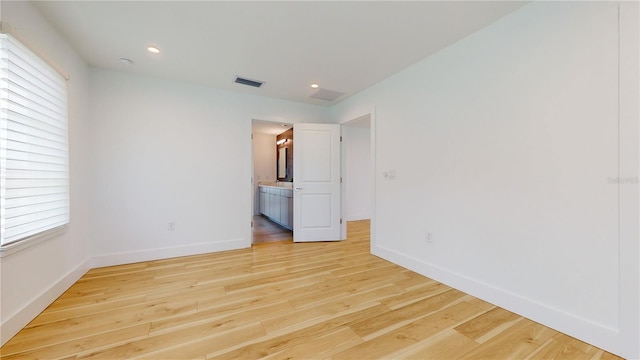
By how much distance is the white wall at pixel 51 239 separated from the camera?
5.24 ft

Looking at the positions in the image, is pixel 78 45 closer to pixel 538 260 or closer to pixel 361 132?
pixel 538 260

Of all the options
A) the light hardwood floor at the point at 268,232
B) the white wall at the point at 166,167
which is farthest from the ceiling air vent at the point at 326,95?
the light hardwood floor at the point at 268,232

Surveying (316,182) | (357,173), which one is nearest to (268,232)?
(316,182)

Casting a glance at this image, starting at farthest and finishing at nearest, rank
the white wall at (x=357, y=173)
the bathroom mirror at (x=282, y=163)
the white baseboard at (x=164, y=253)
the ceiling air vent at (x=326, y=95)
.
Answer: the bathroom mirror at (x=282, y=163)
the white wall at (x=357, y=173)
the ceiling air vent at (x=326, y=95)
the white baseboard at (x=164, y=253)

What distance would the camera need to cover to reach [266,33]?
2.19 m

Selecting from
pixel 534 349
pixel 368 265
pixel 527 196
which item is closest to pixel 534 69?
pixel 527 196

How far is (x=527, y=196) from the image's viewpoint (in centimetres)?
185

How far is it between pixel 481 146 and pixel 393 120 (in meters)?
1.15

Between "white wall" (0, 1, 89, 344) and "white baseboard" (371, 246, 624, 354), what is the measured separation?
11.0 ft

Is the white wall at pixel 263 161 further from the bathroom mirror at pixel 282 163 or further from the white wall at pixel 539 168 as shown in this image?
the white wall at pixel 539 168

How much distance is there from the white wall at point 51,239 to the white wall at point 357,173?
4690 mm

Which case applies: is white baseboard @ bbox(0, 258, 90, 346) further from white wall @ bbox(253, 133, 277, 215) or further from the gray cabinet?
white wall @ bbox(253, 133, 277, 215)

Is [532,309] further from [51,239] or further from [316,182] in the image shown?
[51,239]

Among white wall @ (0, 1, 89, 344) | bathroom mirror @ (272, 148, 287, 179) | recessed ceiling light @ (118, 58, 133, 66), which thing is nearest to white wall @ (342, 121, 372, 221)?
bathroom mirror @ (272, 148, 287, 179)
